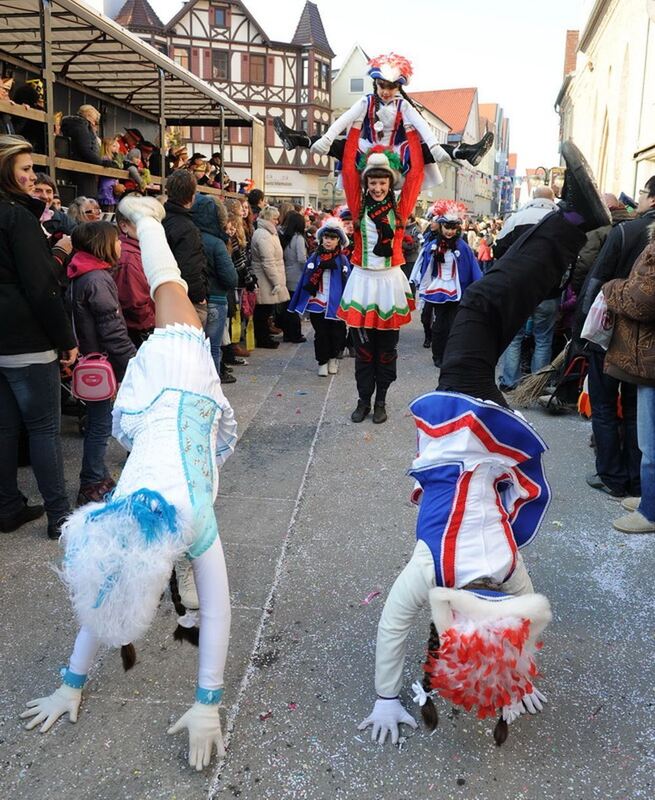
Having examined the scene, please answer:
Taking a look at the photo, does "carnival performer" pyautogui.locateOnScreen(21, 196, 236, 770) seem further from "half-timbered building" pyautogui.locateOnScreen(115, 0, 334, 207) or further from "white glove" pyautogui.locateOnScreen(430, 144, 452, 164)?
"half-timbered building" pyautogui.locateOnScreen(115, 0, 334, 207)

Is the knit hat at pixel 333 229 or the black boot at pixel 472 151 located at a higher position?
the black boot at pixel 472 151

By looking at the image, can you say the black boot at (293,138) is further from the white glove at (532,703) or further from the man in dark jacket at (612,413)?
the white glove at (532,703)

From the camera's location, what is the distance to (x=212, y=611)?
2.02 meters

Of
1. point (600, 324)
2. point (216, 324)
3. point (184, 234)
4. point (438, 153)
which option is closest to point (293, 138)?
point (438, 153)

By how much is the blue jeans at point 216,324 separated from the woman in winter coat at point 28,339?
2.89 meters

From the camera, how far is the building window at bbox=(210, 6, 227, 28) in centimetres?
3516

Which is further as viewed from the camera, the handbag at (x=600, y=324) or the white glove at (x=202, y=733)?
the handbag at (x=600, y=324)

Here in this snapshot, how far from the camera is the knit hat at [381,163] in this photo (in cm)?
571

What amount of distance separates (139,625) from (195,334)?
3.22ft

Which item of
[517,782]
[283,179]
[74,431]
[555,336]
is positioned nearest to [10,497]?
[74,431]

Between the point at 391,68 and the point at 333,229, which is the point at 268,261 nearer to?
the point at 333,229

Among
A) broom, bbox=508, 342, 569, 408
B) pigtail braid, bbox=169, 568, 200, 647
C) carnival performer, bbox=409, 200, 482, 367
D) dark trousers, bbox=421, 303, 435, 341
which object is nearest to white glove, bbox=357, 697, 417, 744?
pigtail braid, bbox=169, 568, 200, 647

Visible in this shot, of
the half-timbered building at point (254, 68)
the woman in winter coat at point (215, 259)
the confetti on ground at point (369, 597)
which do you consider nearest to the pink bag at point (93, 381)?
the confetti on ground at point (369, 597)

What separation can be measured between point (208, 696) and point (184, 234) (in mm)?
4145
